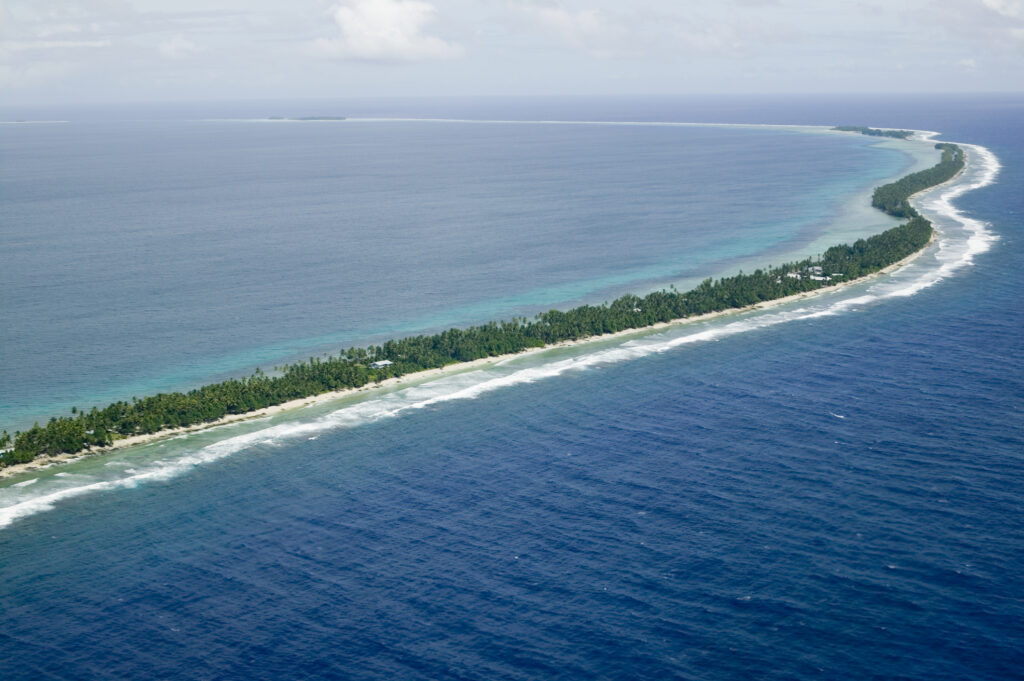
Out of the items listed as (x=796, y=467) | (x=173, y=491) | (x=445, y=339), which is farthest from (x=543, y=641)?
(x=445, y=339)

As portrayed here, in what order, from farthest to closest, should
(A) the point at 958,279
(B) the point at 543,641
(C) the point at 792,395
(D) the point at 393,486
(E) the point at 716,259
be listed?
(E) the point at 716,259 < (A) the point at 958,279 < (C) the point at 792,395 < (D) the point at 393,486 < (B) the point at 543,641

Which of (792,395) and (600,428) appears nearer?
(600,428)

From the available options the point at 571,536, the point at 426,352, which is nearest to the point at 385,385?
the point at 426,352

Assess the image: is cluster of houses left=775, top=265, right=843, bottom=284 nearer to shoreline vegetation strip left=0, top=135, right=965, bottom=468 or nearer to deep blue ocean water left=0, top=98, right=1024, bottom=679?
shoreline vegetation strip left=0, top=135, right=965, bottom=468

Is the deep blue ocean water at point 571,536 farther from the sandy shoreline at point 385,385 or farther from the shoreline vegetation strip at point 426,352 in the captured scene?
the shoreline vegetation strip at point 426,352

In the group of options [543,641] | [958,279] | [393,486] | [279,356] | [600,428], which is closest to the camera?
[543,641]

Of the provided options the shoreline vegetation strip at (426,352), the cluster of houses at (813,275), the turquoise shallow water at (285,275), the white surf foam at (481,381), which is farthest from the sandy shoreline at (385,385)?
the turquoise shallow water at (285,275)

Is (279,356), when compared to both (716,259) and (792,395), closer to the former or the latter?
(792,395)

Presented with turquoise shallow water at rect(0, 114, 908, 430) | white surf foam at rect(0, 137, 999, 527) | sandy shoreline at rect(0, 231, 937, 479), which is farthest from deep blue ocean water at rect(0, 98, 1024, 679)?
turquoise shallow water at rect(0, 114, 908, 430)
